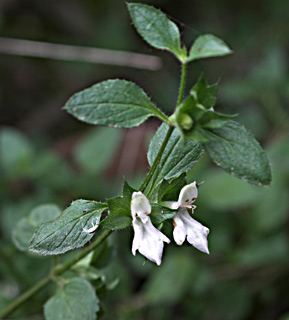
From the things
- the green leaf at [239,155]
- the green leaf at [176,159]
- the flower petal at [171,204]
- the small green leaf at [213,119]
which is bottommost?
the flower petal at [171,204]

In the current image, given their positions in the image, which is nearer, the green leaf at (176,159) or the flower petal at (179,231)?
the flower petal at (179,231)

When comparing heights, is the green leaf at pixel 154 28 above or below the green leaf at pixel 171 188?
above

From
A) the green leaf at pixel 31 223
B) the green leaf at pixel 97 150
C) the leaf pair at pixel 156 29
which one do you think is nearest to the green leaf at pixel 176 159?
the leaf pair at pixel 156 29

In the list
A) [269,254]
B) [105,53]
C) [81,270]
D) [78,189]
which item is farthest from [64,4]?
[81,270]

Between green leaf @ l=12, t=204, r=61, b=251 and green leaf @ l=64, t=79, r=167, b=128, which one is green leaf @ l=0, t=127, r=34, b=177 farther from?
green leaf @ l=64, t=79, r=167, b=128

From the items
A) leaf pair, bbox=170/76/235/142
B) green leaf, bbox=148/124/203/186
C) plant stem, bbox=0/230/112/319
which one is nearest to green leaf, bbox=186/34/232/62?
leaf pair, bbox=170/76/235/142

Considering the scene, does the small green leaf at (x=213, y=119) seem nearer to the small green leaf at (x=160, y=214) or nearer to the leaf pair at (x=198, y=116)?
the leaf pair at (x=198, y=116)

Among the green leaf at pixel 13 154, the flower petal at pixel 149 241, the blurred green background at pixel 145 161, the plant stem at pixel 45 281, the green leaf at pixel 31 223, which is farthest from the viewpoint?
the green leaf at pixel 13 154

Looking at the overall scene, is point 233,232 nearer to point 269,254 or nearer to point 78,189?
point 269,254
